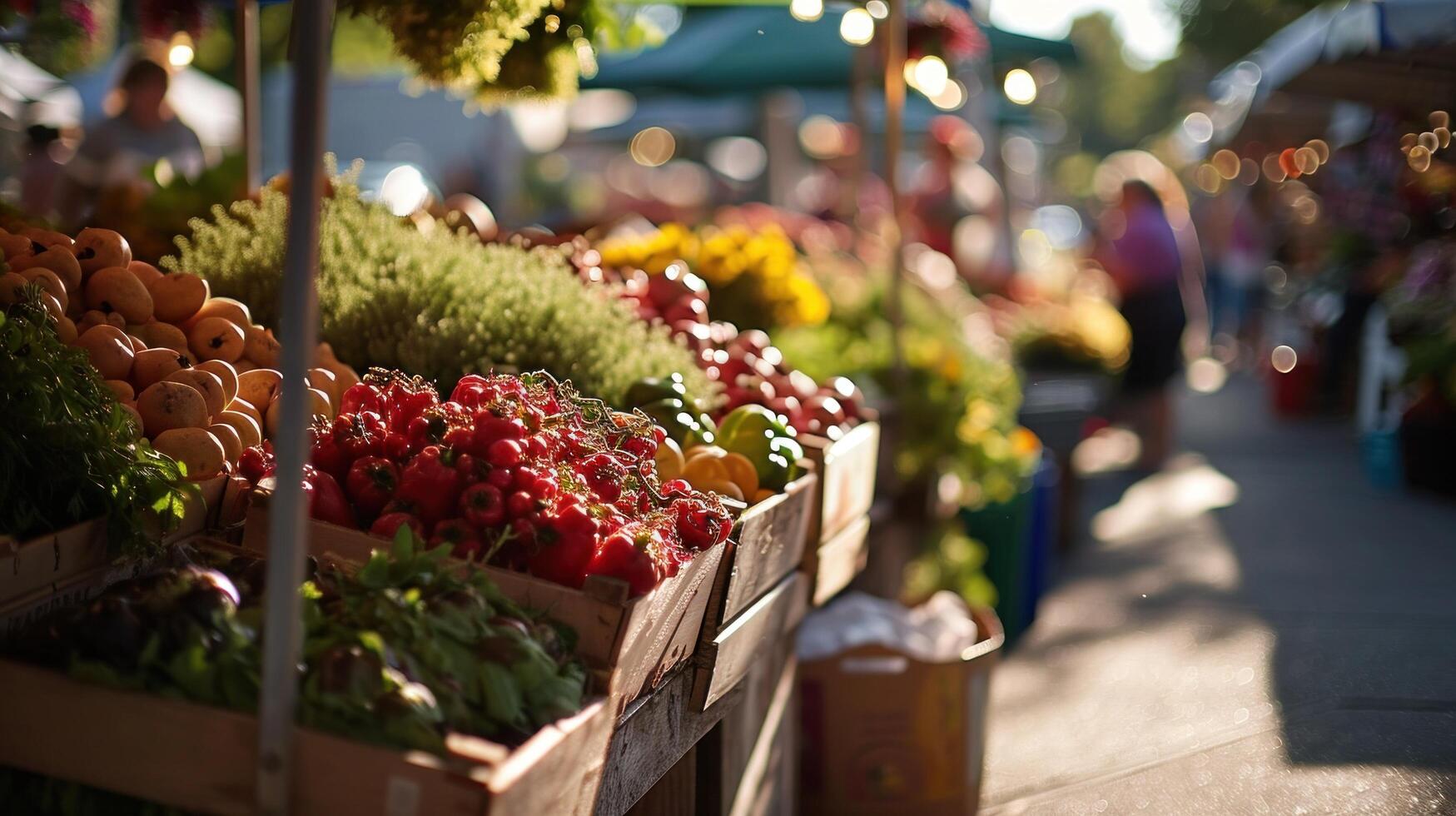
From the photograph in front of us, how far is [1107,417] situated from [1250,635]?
3717mm

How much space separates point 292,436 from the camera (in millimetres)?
1695

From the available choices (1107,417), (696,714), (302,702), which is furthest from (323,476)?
(1107,417)

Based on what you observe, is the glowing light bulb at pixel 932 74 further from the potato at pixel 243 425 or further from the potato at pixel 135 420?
the potato at pixel 135 420

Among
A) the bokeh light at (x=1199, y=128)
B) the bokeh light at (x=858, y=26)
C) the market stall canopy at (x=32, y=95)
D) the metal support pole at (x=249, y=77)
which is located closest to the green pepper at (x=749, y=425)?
the metal support pole at (x=249, y=77)

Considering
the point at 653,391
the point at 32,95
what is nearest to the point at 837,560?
the point at 653,391

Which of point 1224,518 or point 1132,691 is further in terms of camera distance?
point 1224,518

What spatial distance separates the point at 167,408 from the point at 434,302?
769 millimetres

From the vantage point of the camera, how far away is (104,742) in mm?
1802

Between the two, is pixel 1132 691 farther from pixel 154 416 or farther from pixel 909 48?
pixel 154 416

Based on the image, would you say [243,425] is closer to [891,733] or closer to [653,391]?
[653,391]

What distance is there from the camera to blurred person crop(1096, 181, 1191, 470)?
8.55 meters

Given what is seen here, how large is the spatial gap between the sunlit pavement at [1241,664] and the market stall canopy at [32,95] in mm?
6934

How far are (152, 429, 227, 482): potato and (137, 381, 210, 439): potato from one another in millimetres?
68

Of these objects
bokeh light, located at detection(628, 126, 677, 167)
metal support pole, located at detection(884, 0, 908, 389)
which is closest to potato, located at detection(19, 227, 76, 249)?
metal support pole, located at detection(884, 0, 908, 389)
